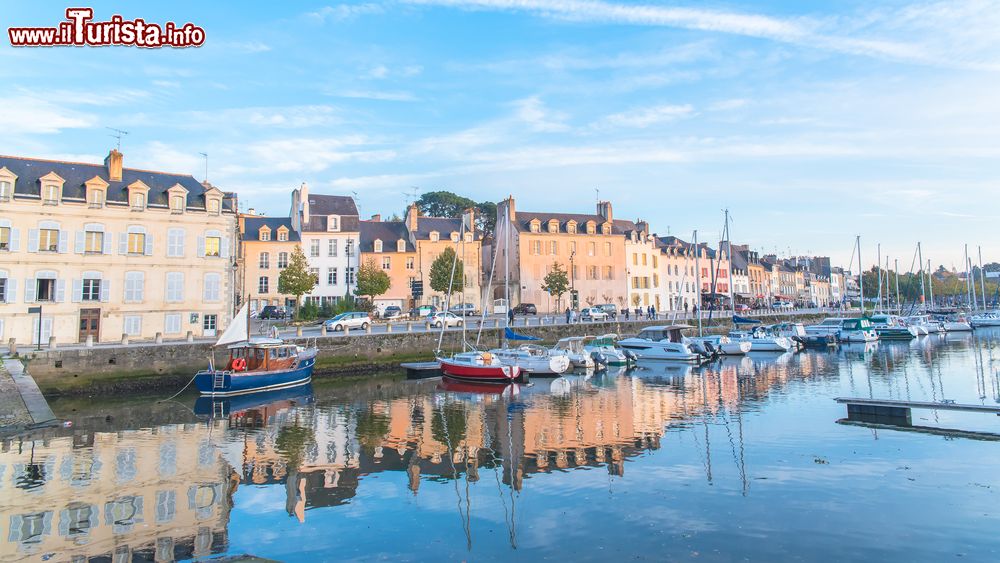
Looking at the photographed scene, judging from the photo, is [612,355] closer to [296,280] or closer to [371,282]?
[371,282]

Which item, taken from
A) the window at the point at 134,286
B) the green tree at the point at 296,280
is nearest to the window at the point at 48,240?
the window at the point at 134,286

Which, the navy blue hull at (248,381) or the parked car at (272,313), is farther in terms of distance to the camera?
the parked car at (272,313)

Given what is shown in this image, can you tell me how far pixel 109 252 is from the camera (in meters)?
35.3

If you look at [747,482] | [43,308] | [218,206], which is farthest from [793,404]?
[43,308]

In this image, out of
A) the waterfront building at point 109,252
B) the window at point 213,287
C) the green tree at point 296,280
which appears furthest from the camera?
the green tree at point 296,280

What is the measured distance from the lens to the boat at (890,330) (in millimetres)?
57469

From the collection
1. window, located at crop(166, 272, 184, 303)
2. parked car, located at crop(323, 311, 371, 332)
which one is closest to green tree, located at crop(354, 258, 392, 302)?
parked car, located at crop(323, 311, 371, 332)

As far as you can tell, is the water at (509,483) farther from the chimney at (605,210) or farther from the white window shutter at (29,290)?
the chimney at (605,210)

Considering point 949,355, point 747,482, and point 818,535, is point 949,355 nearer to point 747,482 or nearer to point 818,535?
point 747,482

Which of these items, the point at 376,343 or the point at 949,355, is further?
the point at 949,355

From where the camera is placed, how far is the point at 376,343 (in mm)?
38469

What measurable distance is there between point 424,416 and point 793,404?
47.7 ft

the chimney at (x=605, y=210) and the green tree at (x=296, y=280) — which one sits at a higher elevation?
the chimney at (x=605, y=210)

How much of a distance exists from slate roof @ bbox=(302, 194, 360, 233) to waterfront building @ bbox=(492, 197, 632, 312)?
1544 centimetres
